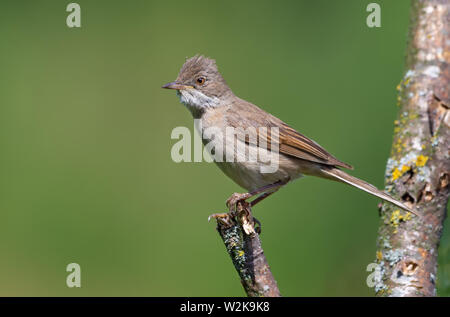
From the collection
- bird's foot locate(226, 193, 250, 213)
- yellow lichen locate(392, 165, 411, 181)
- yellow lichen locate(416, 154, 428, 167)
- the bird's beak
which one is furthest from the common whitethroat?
bird's foot locate(226, 193, 250, 213)

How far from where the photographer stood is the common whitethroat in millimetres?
4188

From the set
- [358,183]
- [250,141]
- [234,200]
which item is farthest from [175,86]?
[358,183]

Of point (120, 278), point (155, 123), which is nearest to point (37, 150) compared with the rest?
point (155, 123)

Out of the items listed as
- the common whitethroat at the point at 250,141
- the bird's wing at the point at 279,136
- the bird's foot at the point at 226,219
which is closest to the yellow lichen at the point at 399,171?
the common whitethroat at the point at 250,141

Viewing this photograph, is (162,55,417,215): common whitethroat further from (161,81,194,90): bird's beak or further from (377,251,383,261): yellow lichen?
(377,251,383,261): yellow lichen

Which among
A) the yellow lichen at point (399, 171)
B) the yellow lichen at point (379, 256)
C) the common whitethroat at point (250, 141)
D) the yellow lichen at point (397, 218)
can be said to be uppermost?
the common whitethroat at point (250, 141)

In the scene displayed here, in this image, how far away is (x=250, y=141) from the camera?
4.24 meters

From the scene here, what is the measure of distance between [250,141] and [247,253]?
126 cm

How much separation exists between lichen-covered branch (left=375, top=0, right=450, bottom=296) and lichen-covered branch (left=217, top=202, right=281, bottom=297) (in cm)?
75

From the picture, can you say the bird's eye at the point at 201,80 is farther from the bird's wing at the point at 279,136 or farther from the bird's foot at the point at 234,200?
the bird's foot at the point at 234,200

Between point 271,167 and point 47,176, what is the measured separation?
229 centimetres

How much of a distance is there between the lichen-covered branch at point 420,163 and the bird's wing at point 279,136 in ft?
1.82

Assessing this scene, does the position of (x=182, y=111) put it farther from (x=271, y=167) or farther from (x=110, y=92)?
(x=271, y=167)

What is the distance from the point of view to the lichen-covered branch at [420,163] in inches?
133
